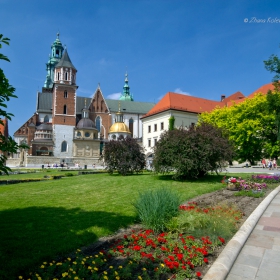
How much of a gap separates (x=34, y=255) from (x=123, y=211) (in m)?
3.58

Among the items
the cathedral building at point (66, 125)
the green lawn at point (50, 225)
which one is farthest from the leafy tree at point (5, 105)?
the cathedral building at point (66, 125)

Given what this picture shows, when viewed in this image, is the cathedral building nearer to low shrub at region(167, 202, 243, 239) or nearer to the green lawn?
the green lawn

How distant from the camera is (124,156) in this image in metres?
20.7

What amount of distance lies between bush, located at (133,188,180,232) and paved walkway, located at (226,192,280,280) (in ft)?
5.66

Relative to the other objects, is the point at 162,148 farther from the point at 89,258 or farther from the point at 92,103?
the point at 92,103

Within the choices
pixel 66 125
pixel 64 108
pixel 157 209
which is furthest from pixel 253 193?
pixel 64 108

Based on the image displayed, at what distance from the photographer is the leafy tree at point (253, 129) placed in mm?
33156

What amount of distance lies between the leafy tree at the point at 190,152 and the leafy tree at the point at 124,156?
4.72 m

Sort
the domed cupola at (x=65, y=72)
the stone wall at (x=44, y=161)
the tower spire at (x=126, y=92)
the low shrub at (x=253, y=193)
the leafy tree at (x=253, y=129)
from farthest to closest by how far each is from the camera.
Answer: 1. the tower spire at (x=126, y=92)
2. the domed cupola at (x=65, y=72)
3. the stone wall at (x=44, y=161)
4. the leafy tree at (x=253, y=129)
5. the low shrub at (x=253, y=193)

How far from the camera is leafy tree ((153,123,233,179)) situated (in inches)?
599

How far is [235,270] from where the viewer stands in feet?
13.0

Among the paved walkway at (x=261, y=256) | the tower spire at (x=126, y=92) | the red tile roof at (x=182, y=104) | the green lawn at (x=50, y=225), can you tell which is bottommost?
the paved walkway at (x=261, y=256)

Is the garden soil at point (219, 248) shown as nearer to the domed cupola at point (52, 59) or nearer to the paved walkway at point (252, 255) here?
the paved walkway at point (252, 255)

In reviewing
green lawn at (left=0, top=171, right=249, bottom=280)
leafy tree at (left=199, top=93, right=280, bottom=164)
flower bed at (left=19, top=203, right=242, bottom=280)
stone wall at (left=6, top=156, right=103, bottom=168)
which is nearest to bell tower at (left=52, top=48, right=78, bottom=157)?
stone wall at (left=6, top=156, right=103, bottom=168)
